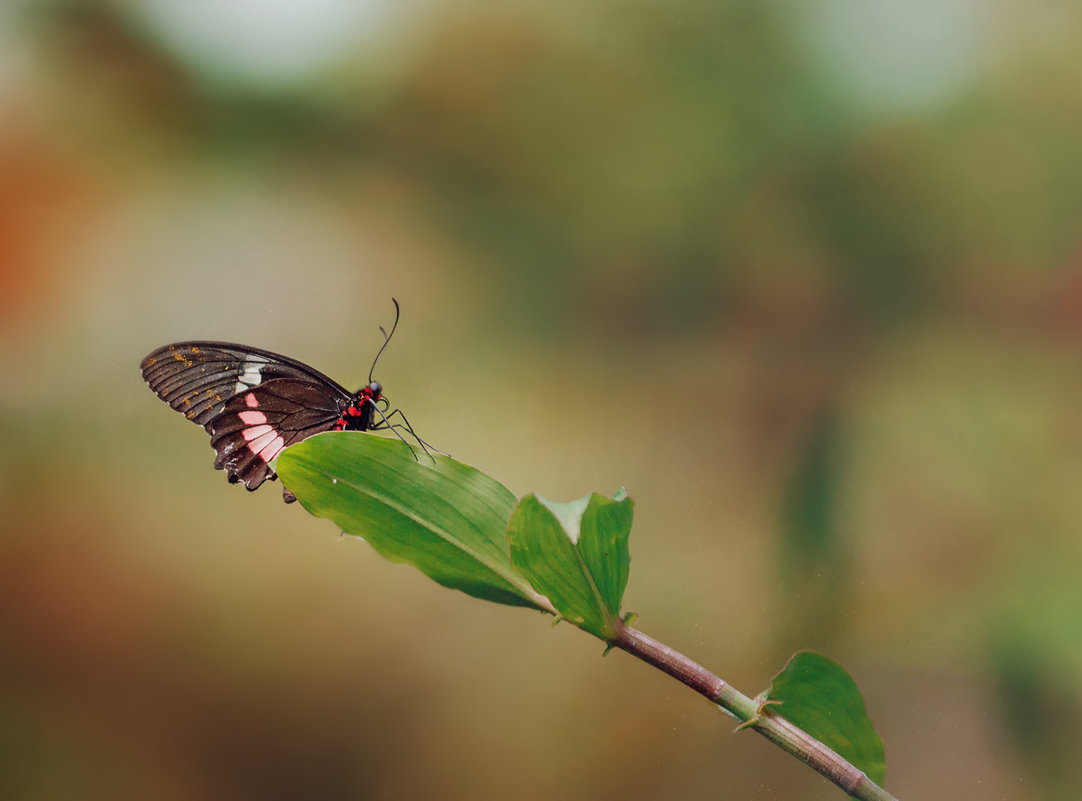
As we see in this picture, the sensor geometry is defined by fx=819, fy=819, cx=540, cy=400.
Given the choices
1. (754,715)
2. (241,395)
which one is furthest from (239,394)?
(754,715)

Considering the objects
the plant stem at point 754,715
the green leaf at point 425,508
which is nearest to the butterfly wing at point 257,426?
the green leaf at point 425,508

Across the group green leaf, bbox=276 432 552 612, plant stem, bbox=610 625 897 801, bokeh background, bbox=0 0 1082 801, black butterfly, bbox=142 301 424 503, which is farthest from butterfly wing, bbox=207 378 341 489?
bokeh background, bbox=0 0 1082 801

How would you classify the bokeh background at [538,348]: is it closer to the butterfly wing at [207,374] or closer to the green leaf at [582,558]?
the butterfly wing at [207,374]

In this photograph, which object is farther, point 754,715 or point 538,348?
point 538,348

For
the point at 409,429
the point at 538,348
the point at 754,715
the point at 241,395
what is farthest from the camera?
the point at 538,348

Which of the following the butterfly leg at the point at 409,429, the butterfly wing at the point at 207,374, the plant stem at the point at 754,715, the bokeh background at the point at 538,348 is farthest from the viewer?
the bokeh background at the point at 538,348

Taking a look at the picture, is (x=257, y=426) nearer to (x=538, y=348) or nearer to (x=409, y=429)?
(x=409, y=429)
